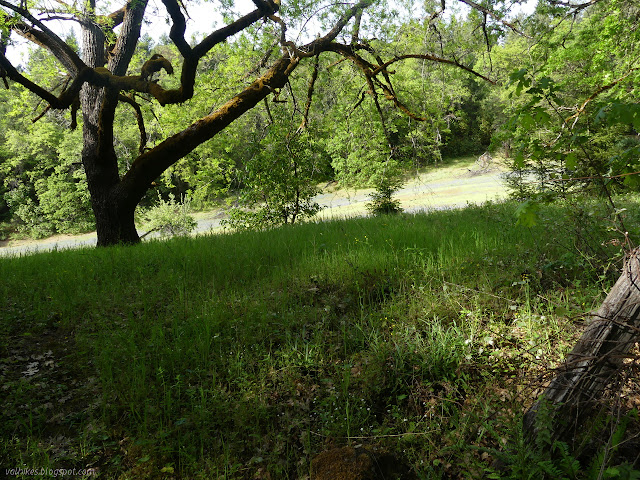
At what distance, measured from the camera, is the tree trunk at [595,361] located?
5.95ft

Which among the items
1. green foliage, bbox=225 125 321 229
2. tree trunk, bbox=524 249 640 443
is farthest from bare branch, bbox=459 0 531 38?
tree trunk, bbox=524 249 640 443

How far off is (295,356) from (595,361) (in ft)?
7.13

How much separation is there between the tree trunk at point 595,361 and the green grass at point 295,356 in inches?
7.5

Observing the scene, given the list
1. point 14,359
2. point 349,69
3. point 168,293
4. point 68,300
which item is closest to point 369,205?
point 349,69

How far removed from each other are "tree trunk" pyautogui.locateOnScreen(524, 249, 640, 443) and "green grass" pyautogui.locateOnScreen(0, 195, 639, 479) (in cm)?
19

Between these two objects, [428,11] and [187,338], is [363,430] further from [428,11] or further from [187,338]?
[428,11]

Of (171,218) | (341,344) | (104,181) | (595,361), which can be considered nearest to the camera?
(595,361)

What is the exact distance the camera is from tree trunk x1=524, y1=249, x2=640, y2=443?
1.81m

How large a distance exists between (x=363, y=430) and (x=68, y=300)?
3749 millimetres

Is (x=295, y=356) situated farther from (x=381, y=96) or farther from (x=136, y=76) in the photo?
(x=381, y=96)

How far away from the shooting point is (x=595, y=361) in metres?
1.82

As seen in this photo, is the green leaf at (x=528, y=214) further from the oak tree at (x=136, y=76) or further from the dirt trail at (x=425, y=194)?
the dirt trail at (x=425, y=194)

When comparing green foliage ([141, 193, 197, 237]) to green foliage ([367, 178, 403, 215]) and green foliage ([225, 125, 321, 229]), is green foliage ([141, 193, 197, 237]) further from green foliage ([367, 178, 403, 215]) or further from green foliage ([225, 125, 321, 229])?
green foliage ([367, 178, 403, 215])

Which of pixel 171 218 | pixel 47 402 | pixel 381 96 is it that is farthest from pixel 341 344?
pixel 171 218
